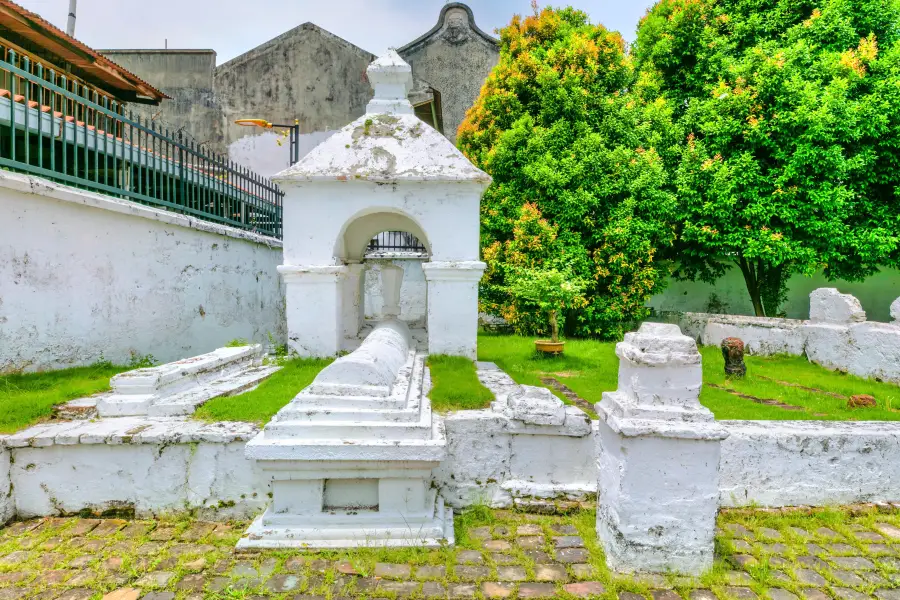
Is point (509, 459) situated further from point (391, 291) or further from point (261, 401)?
point (391, 291)

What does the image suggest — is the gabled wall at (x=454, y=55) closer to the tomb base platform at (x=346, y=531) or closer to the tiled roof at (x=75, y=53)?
the tiled roof at (x=75, y=53)

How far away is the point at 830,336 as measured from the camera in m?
7.74

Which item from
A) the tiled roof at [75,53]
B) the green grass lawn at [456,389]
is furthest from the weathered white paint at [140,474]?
the tiled roof at [75,53]

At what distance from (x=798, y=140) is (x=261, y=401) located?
10.2 meters

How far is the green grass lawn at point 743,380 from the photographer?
16.0ft

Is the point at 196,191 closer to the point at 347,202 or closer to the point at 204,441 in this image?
the point at 347,202

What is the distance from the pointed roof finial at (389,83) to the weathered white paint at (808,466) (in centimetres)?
Answer: 538

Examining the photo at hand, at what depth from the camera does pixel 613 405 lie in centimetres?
291

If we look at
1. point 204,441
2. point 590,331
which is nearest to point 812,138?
point 590,331

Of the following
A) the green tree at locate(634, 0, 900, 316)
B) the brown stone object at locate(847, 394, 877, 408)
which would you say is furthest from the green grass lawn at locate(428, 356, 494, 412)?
the green tree at locate(634, 0, 900, 316)

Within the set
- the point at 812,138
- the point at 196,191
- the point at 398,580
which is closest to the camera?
the point at 398,580

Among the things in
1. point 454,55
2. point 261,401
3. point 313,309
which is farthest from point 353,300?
point 454,55

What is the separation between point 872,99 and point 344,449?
438 inches

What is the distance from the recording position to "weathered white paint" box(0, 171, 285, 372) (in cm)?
446
